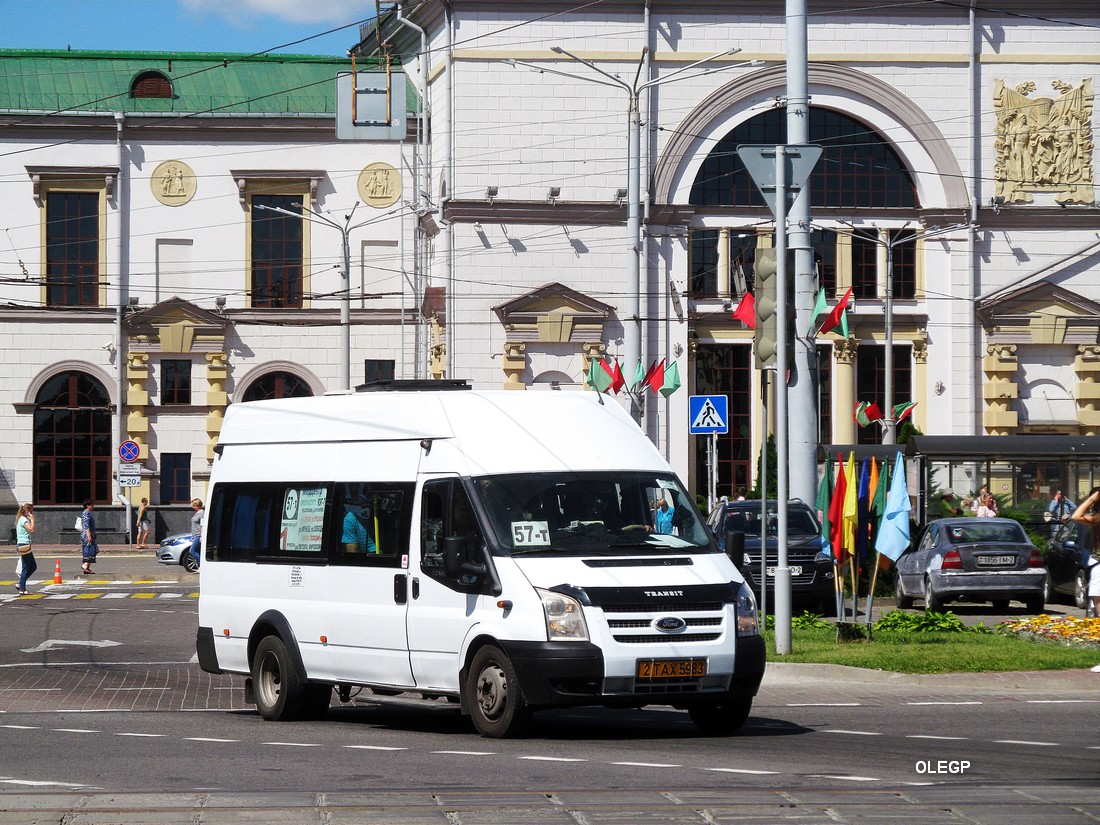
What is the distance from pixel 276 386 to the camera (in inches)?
2260

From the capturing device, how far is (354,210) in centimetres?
5672

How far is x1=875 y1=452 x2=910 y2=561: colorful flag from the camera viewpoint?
1919cm

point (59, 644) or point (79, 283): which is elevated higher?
point (79, 283)

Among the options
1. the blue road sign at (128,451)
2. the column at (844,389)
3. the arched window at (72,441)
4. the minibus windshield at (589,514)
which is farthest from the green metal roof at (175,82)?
the minibus windshield at (589,514)

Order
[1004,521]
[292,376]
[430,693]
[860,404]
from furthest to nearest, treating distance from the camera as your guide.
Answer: [292,376], [860,404], [1004,521], [430,693]

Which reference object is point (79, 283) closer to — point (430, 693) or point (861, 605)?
point (861, 605)

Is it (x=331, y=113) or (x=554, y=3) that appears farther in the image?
(x=331, y=113)

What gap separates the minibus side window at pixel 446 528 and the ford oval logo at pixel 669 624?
4.49 ft

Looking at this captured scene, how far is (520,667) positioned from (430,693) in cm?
144

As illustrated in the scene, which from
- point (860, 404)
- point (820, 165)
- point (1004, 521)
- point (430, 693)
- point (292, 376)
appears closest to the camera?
point (430, 693)

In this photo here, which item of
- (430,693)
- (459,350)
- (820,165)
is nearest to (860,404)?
(820,165)

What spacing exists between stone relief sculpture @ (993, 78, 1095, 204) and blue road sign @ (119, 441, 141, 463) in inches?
1041

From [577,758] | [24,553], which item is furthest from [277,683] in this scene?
[24,553]

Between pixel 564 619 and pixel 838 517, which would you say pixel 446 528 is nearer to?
pixel 564 619
